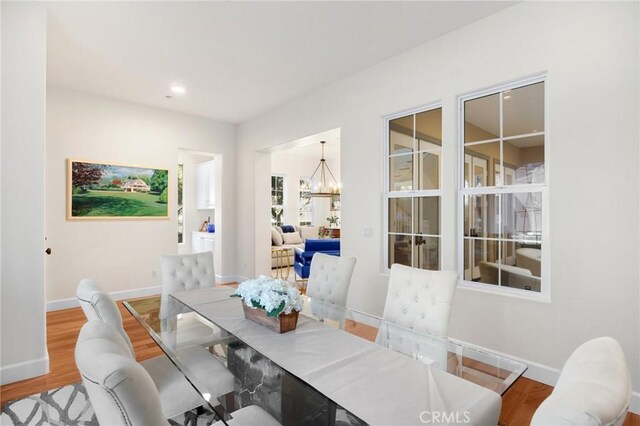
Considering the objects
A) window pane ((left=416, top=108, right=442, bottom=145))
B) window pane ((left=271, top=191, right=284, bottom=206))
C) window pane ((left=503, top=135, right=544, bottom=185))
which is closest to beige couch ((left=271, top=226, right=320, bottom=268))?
window pane ((left=271, top=191, right=284, bottom=206))

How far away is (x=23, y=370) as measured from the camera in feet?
8.45

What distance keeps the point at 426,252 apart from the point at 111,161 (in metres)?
4.60

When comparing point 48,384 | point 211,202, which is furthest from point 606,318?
point 211,202

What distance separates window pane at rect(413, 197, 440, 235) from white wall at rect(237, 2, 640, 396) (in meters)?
0.18

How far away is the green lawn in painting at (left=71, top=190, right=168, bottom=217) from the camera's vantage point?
4.64m

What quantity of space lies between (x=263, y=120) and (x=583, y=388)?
541cm

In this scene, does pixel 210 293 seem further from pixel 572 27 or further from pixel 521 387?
pixel 572 27

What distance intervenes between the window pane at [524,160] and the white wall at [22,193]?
3.88m

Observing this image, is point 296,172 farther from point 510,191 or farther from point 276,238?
point 510,191

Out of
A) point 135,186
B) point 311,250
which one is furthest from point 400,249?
point 135,186

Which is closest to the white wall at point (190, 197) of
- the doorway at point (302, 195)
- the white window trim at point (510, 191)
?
the doorway at point (302, 195)

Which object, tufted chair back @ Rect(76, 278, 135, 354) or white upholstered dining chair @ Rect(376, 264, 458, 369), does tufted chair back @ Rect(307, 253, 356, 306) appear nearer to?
white upholstered dining chair @ Rect(376, 264, 458, 369)

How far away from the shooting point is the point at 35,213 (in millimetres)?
2631

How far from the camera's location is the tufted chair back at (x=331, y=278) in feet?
8.64
